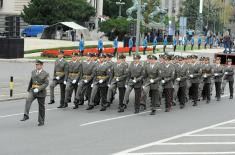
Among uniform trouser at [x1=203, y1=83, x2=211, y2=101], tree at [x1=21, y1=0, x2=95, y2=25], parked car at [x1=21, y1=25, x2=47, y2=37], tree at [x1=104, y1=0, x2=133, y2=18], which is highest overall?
tree at [x1=104, y1=0, x2=133, y2=18]

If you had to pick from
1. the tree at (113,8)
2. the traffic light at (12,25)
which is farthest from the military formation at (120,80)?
the tree at (113,8)

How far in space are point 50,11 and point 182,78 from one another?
2396 inches

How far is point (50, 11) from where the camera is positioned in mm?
82562

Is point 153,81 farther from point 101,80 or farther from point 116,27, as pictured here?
point 116,27

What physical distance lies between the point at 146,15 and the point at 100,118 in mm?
66184

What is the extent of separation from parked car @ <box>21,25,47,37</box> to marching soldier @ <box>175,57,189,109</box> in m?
57.4

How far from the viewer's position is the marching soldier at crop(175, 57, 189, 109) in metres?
23.2

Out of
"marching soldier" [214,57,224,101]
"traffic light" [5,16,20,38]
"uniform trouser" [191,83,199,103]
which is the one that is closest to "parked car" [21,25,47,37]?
"traffic light" [5,16,20,38]

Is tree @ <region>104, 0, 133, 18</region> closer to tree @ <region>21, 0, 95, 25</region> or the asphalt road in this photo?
tree @ <region>21, 0, 95, 25</region>

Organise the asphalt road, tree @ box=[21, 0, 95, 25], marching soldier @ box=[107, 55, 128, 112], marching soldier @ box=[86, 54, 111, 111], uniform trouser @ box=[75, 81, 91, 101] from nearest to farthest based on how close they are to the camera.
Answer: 1. the asphalt road
2. marching soldier @ box=[107, 55, 128, 112]
3. marching soldier @ box=[86, 54, 111, 111]
4. uniform trouser @ box=[75, 81, 91, 101]
5. tree @ box=[21, 0, 95, 25]

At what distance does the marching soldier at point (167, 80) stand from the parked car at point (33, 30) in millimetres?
58809

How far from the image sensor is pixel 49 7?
8119 cm

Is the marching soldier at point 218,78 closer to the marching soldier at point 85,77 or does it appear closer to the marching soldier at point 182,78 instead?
the marching soldier at point 182,78

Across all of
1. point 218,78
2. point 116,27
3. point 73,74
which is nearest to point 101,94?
point 73,74
